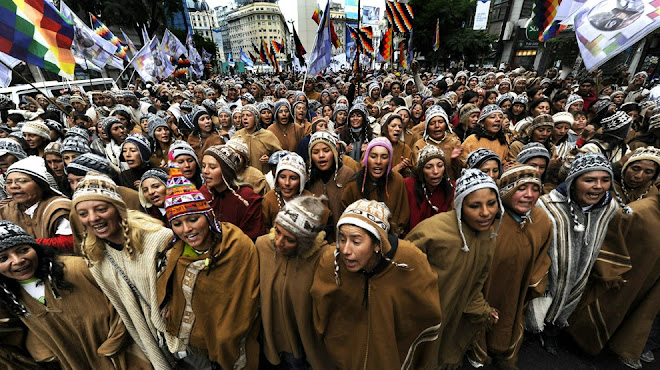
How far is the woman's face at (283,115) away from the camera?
6.38 m

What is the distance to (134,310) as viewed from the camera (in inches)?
95.0

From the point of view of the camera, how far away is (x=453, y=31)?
32.7 m

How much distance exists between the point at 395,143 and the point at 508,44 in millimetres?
42191

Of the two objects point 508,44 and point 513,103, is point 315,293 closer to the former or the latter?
point 513,103

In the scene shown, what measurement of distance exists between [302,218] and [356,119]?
13.6 ft

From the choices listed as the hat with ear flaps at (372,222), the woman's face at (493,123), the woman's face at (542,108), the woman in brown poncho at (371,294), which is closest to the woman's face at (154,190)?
the woman in brown poncho at (371,294)

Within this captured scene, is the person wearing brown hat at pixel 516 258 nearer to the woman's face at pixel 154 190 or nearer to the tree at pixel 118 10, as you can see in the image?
the woman's face at pixel 154 190

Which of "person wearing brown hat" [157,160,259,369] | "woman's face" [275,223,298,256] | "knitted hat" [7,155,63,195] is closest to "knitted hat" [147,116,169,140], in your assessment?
"knitted hat" [7,155,63,195]

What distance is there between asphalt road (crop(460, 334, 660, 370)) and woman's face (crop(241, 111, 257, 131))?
5.39 metres

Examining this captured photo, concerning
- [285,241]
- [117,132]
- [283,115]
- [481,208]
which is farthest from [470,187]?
[117,132]

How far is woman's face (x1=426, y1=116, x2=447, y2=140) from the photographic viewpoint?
15.4 ft

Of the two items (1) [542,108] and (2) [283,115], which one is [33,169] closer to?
(2) [283,115]

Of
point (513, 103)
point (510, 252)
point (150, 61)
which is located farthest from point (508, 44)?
point (510, 252)

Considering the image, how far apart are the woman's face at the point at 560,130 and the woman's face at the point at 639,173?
2.07 m
